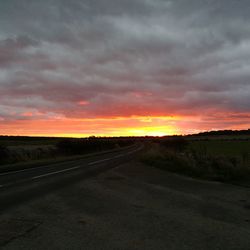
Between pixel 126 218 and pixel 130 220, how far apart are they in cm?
19

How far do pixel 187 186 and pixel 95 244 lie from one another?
7161mm

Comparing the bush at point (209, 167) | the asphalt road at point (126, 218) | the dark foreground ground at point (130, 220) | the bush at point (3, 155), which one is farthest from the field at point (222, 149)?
the bush at point (3, 155)

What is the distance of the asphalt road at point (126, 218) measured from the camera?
5074 millimetres

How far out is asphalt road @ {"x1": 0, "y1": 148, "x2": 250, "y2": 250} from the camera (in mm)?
5074

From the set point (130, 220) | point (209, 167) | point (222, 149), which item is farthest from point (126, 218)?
point (222, 149)

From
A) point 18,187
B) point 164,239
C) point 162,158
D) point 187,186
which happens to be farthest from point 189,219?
point 162,158

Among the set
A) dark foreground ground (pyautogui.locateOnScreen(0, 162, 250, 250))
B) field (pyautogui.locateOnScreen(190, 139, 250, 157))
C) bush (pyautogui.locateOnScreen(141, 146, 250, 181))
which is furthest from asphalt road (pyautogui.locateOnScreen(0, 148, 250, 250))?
field (pyautogui.locateOnScreen(190, 139, 250, 157))

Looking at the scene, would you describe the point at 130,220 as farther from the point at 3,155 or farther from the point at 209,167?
the point at 3,155

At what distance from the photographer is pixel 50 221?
6.38 meters

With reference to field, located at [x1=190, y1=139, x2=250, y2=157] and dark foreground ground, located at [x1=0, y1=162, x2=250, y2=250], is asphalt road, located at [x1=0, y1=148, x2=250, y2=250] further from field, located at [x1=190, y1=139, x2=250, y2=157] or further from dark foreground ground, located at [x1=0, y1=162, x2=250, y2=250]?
field, located at [x1=190, y1=139, x2=250, y2=157]

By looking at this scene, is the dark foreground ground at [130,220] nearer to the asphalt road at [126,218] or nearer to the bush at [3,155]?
the asphalt road at [126,218]

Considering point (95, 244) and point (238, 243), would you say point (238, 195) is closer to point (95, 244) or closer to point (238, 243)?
point (238, 243)

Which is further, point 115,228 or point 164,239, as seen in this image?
point 115,228

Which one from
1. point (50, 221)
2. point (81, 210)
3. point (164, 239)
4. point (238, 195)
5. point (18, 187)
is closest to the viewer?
point (164, 239)
